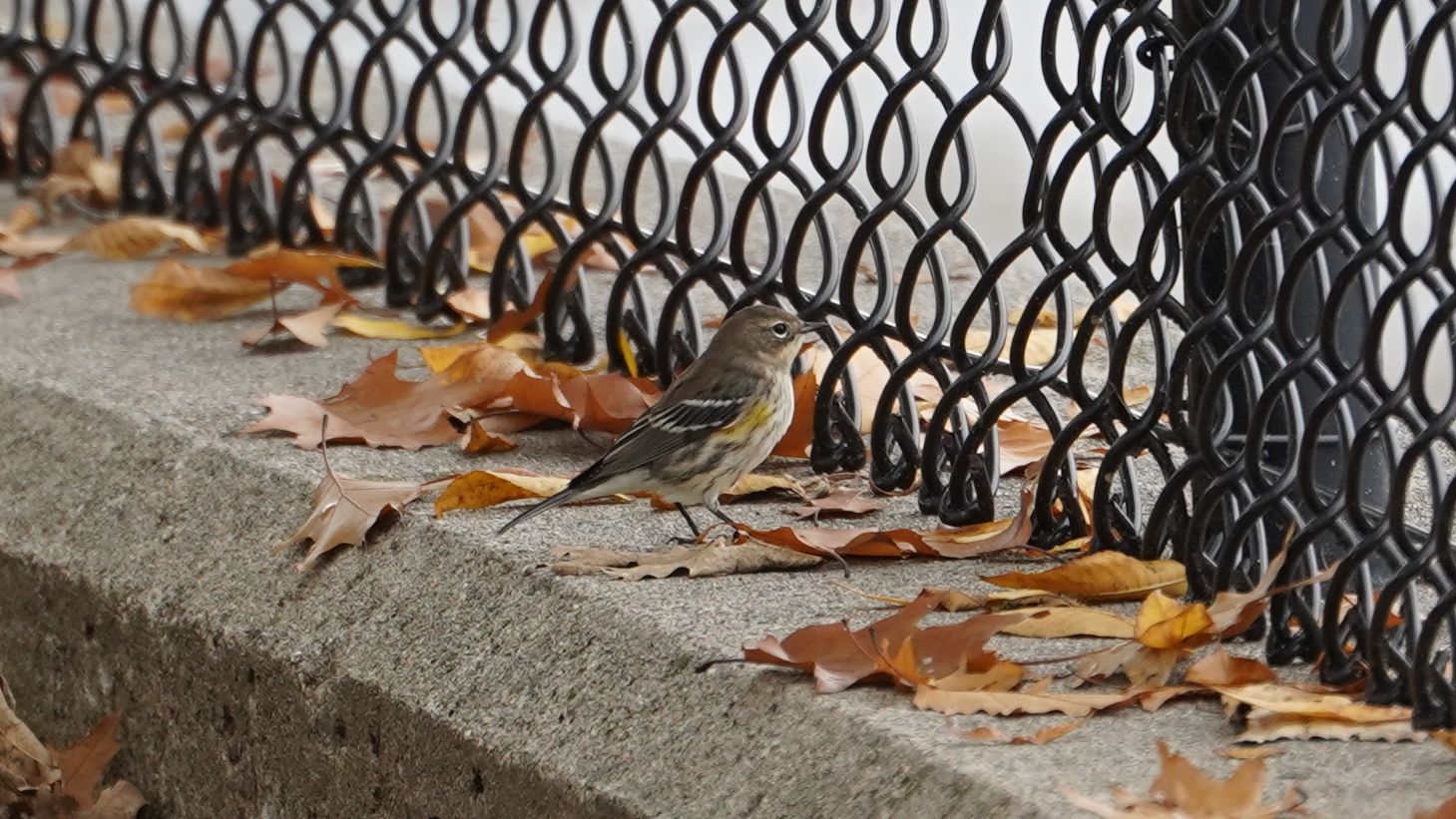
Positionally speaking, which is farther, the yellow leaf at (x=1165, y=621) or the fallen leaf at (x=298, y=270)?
the fallen leaf at (x=298, y=270)

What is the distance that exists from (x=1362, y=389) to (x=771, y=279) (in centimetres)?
147

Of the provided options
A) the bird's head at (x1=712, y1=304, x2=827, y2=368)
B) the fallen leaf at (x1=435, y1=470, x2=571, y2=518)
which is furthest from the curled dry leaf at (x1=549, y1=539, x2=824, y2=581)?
the bird's head at (x1=712, y1=304, x2=827, y2=368)

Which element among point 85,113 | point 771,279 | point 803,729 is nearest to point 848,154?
point 771,279

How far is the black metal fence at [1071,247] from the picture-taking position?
Answer: 2.49 meters

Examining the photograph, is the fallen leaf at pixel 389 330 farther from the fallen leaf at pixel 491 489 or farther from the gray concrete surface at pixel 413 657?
the fallen leaf at pixel 491 489

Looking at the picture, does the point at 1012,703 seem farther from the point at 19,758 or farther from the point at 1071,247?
the point at 19,758

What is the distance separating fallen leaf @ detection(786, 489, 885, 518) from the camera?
11.3 ft

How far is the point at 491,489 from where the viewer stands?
11.2ft

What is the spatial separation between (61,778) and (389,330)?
140 centimetres

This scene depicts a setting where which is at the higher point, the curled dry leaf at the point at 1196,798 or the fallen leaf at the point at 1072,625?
the fallen leaf at the point at 1072,625

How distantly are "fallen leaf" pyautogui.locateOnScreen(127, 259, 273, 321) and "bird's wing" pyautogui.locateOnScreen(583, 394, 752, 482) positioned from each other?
135 cm

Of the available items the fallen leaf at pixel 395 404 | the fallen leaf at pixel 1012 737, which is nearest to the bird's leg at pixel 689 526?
the fallen leaf at pixel 395 404

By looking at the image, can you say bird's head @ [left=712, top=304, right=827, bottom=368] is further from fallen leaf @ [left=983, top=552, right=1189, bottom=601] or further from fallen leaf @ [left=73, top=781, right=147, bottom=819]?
fallen leaf @ [left=73, top=781, right=147, bottom=819]

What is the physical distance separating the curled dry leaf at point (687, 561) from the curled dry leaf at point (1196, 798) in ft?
3.39
